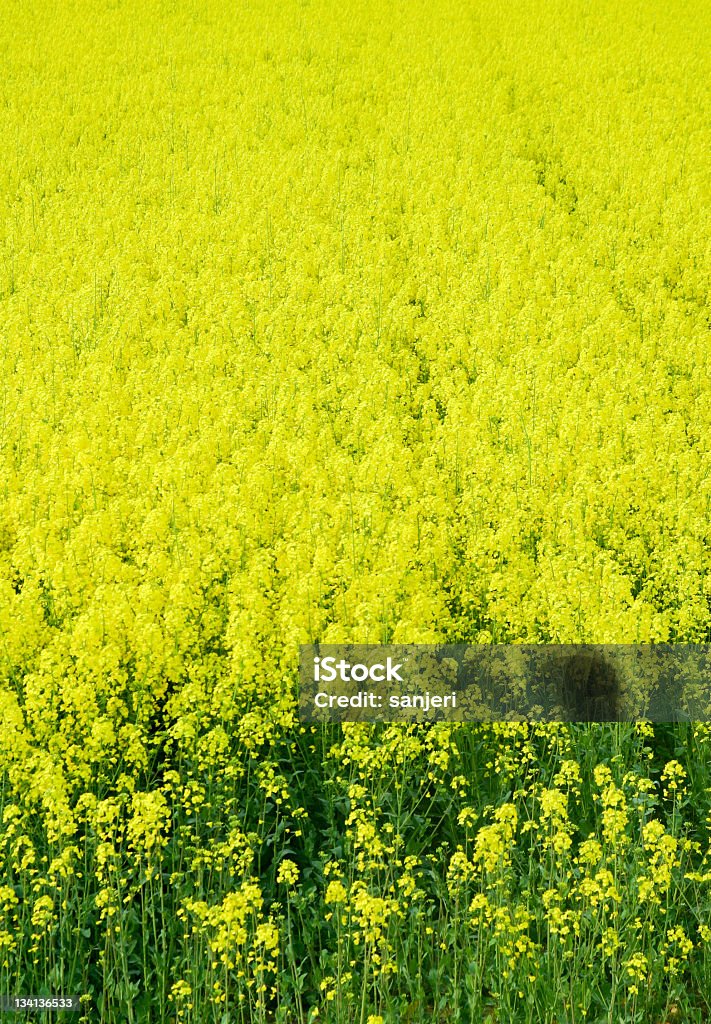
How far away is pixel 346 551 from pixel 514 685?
154 cm

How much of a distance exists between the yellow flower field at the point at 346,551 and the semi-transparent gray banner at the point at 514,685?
130 mm

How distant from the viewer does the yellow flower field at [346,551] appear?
4422 mm

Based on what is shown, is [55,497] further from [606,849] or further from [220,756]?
[606,849]

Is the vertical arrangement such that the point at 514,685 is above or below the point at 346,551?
below

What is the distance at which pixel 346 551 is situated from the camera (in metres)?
6.72

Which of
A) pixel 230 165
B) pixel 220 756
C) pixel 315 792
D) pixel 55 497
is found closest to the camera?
pixel 220 756

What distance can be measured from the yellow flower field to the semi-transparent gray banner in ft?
0.43

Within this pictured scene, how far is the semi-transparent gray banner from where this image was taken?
545 centimetres

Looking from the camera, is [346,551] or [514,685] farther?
[346,551]

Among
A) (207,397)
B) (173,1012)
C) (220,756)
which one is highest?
(207,397)

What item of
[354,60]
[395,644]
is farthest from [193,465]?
[354,60]

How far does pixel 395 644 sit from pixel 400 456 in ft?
8.62

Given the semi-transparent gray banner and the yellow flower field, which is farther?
the semi-transparent gray banner

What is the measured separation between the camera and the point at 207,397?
30.1 feet
